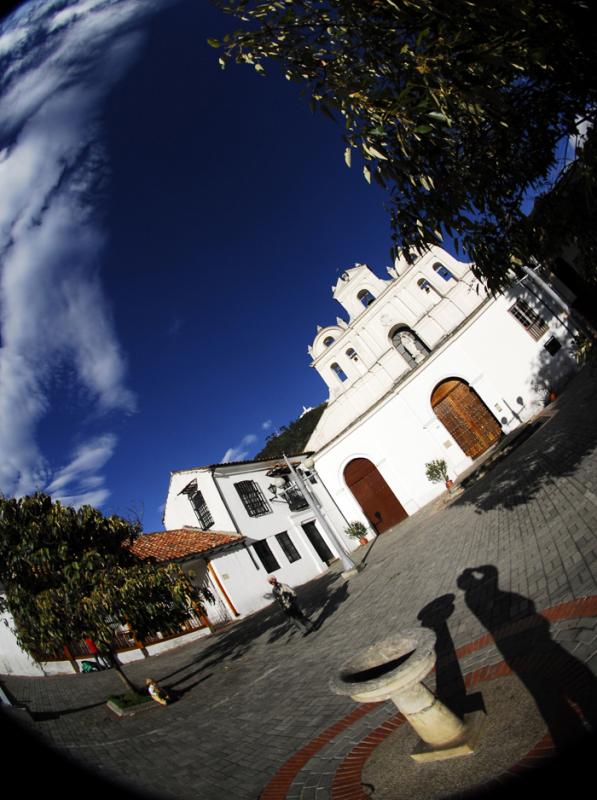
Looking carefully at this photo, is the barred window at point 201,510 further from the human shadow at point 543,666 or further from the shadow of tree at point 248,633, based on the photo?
the human shadow at point 543,666

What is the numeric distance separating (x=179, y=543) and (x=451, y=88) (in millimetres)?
18370

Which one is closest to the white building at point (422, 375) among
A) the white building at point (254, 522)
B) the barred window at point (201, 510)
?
the white building at point (254, 522)

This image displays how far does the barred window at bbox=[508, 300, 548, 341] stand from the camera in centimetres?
1792

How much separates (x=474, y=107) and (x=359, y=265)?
69.2ft

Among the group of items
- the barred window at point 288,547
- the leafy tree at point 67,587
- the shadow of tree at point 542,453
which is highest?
the leafy tree at point 67,587

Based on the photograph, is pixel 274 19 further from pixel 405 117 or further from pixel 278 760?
pixel 278 760

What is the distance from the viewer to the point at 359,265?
23.0 m

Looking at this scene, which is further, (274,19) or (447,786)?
(274,19)

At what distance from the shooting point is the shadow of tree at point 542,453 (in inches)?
336

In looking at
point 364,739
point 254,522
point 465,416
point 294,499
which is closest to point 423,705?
point 364,739

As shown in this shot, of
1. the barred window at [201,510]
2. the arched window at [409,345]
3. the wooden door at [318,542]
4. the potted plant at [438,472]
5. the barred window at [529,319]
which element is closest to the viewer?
the potted plant at [438,472]

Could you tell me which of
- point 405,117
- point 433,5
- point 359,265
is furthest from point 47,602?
point 359,265

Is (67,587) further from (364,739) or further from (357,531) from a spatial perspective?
(357,531)

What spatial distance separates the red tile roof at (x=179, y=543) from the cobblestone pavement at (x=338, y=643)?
393 cm
